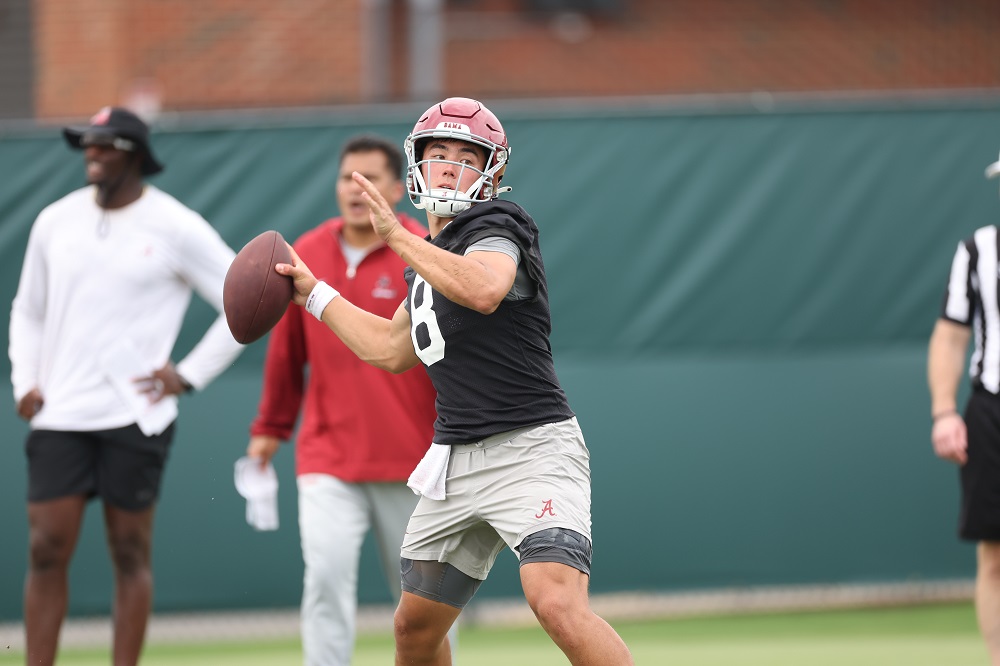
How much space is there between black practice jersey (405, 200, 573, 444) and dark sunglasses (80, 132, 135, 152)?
2.20 m

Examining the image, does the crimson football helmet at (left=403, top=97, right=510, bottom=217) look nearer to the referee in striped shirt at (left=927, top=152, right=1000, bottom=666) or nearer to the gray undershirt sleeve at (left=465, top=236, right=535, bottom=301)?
the gray undershirt sleeve at (left=465, top=236, right=535, bottom=301)

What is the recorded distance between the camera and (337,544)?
17.7ft

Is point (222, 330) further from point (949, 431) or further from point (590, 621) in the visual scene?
point (949, 431)

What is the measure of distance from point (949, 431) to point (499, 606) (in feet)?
10.5

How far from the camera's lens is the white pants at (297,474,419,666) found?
535 cm

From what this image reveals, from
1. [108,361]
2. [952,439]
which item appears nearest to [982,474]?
[952,439]

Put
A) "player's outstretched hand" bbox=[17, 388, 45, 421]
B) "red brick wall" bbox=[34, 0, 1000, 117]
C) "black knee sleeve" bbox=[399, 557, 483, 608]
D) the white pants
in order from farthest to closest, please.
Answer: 1. "red brick wall" bbox=[34, 0, 1000, 117]
2. "player's outstretched hand" bbox=[17, 388, 45, 421]
3. the white pants
4. "black knee sleeve" bbox=[399, 557, 483, 608]

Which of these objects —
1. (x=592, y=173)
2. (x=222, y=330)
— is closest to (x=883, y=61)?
(x=592, y=173)

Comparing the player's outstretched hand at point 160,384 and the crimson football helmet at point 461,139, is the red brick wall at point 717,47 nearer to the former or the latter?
the player's outstretched hand at point 160,384

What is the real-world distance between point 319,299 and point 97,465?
74.7 inches

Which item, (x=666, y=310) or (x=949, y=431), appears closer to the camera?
(x=949, y=431)

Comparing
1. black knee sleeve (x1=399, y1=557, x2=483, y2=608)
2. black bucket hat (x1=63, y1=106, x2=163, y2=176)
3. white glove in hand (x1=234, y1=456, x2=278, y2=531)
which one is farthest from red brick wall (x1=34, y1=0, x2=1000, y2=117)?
black knee sleeve (x1=399, y1=557, x2=483, y2=608)

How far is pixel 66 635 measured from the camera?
25.7ft

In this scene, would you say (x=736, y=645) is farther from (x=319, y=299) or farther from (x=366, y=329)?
(x=319, y=299)
